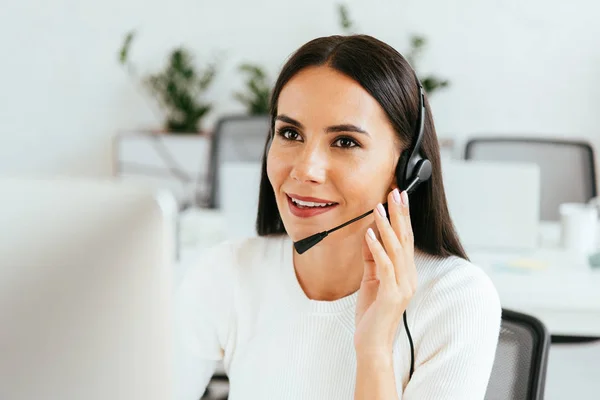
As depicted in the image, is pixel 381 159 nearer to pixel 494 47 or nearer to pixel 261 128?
pixel 261 128

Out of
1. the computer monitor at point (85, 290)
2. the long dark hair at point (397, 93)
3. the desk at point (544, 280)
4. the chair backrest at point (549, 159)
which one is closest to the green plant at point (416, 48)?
the chair backrest at point (549, 159)

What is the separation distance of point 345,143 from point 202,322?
0.38 metres

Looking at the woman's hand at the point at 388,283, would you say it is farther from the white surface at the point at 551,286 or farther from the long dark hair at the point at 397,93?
the white surface at the point at 551,286

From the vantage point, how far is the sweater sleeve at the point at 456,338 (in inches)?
40.4

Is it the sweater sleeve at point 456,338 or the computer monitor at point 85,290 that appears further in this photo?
the sweater sleeve at point 456,338

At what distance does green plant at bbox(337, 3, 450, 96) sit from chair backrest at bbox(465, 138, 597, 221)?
3.65ft

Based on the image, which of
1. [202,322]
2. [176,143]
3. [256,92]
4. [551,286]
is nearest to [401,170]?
[202,322]

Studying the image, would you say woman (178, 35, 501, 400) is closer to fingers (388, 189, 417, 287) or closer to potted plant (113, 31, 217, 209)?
fingers (388, 189, 417, 287)

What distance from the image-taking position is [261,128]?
2.92 metres

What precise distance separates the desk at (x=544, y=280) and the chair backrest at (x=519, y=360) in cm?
35

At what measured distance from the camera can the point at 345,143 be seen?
112 cm

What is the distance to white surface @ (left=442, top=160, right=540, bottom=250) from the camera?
1.99m

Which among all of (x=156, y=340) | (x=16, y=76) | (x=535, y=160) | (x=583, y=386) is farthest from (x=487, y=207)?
(x=16, y=76)

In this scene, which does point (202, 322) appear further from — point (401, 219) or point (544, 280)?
point (544, 280)
